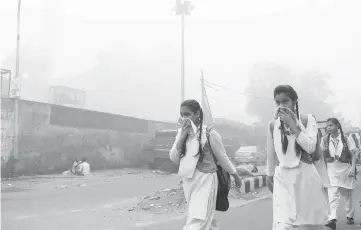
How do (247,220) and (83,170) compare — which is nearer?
(247,220)

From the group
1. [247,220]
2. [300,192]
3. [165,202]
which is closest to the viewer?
[300,192]

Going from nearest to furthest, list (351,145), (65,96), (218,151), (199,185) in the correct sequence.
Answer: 1. (199,185)
2. (218,151)
3. (351,145)
4. (65,96)

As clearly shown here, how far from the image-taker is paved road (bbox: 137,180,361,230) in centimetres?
577

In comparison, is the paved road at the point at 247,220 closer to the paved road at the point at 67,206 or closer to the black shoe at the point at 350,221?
the black shoe at the point at 350,221

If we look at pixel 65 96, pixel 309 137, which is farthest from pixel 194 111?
pixel 65 96

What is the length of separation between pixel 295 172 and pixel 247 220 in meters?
3.36

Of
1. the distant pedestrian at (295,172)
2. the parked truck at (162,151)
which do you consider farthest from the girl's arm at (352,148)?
the parked truck at (162,151)

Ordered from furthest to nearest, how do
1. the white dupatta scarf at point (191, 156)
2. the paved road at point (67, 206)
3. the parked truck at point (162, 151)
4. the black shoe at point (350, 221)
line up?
the parked truck at point (162, 151) → the paved road at point (67, 206) → the black shoe at point (350, 221) → the white dupatta scarf at point (191, 156)

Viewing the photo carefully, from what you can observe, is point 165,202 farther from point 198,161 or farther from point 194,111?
point 194,111

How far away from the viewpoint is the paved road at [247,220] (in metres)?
5.77

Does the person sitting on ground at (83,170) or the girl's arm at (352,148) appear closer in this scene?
the girl's arm at (352,148)

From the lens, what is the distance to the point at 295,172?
321cm

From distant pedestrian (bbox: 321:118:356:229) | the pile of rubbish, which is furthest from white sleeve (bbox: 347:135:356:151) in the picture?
the pile of rubbish

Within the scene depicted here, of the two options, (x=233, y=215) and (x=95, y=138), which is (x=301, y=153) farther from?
(x=95, y=138)
